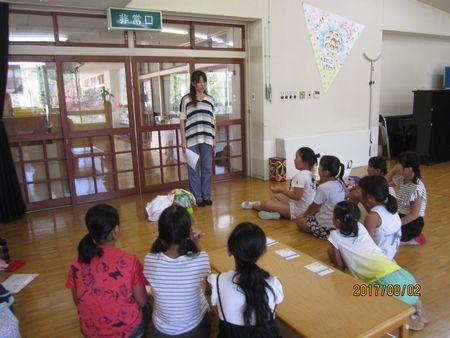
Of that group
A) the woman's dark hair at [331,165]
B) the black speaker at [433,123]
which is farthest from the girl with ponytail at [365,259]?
the black speaker at [433,123]

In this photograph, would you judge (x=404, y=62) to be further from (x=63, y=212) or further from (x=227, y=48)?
(x=63, y=212)

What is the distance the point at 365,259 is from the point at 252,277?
0.90 m

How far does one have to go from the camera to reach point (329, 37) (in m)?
5.83

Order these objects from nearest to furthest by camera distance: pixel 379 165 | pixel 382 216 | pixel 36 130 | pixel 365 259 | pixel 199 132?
pixel 365 259
pixel 382 216
pixel 379 165
pixel 36 130
pixel 199 132

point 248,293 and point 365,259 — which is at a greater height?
point 248,293

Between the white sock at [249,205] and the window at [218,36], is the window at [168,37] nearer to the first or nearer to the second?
the window at [218,36]

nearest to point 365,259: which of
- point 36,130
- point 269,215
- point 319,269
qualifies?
point 319,269

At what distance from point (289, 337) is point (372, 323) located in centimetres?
69

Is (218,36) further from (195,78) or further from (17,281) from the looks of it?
(17,281)

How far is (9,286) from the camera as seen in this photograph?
2.68 meters

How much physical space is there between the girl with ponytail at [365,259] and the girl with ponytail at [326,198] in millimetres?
986

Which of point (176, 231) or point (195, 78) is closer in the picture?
point (176, 231)

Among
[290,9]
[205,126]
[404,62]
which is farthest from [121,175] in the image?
[404,62]
